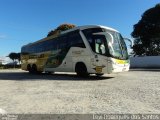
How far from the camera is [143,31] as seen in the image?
148 feet

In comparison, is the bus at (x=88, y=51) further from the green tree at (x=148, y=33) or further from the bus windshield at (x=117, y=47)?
the green tree at (x=148, y=33)

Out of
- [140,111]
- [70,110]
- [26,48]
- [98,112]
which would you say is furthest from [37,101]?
[26,48]

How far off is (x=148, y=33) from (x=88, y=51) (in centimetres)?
3121

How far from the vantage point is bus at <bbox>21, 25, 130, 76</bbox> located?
14860mm

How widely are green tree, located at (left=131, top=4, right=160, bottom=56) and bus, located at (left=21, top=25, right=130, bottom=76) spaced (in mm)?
27436

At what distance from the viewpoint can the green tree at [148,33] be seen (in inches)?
1719

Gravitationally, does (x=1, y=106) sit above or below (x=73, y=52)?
below

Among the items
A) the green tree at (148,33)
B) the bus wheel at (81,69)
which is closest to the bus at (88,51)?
the bus wheel at (81,69)

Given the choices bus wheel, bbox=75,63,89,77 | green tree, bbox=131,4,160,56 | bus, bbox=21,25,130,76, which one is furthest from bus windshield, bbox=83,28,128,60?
green tree, bbox=131,4,160,56

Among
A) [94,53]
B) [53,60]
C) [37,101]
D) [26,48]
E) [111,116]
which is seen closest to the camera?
[111,116]

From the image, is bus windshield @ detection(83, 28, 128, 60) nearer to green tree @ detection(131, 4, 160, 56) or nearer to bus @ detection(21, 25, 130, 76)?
bus @ detection(21, 25, 130, 76)

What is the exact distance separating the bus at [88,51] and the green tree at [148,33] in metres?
27.4

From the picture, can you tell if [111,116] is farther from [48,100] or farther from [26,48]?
[26,48]

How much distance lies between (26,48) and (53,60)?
7899 mm
